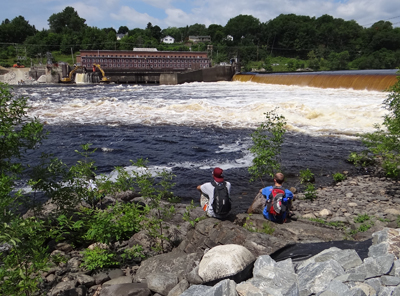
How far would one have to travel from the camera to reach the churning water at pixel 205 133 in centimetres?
1220

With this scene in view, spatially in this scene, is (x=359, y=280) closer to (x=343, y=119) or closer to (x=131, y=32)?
(x=343, y=119)

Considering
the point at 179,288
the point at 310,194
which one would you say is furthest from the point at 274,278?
the point at 310,194

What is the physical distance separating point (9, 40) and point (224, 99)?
132m

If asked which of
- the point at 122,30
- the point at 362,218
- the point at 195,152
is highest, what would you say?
the point at 122,30

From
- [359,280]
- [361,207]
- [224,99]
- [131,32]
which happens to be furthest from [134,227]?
[131,32]

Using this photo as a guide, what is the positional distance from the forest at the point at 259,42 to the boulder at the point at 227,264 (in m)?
86.7

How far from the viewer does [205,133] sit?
18.4 m

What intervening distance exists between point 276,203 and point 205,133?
41.1 ft

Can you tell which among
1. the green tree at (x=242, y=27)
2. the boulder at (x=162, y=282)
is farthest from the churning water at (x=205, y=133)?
the green tree at (x=242, y=27)

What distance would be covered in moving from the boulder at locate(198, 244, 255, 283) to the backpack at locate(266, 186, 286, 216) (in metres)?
1.67

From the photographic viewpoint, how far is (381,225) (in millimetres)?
6574

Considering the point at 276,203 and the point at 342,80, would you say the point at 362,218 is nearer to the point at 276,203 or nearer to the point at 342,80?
the point at 276,203

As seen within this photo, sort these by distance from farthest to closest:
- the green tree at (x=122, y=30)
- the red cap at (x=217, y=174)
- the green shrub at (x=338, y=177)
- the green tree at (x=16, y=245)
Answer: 1. the green tree at (x=122, y=30)
2. the green shrub at (x=338, y=177)
3. the red cap at (x=217, y=174)
4. the green tree at (x=16, y=245)

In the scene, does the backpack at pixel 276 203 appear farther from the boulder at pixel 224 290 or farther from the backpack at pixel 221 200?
the boulder at pixel 224 290
